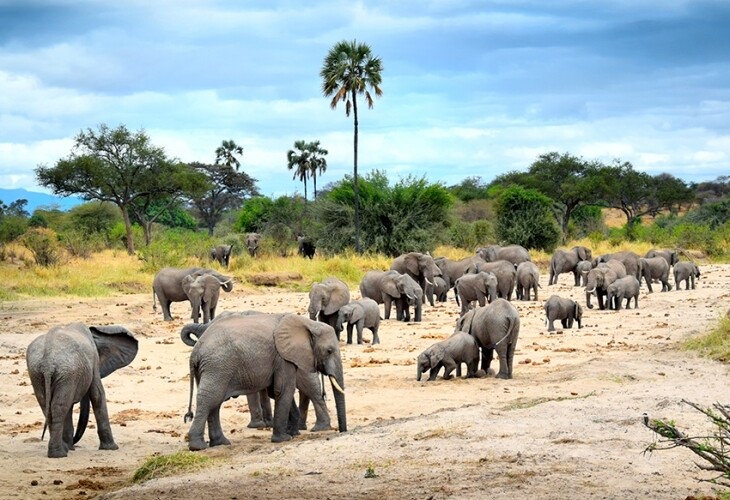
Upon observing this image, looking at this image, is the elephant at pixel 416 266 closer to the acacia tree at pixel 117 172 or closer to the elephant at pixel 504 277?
the elephant at pixel 504 277

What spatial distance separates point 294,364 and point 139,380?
16.9 feet

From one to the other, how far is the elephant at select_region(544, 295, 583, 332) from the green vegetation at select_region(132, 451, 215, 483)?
11902mm

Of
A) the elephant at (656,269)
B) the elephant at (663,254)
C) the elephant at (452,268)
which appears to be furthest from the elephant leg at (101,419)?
the elephant at (663,254)

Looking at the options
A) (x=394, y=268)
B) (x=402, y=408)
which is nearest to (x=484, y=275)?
(x=394, y=268)

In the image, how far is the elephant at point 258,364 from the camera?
10.9 meters

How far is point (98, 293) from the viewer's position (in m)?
28.4

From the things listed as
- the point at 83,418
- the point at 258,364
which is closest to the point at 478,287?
the point at 258,364

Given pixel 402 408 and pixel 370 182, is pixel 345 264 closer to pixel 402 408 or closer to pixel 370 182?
pixel 370 182

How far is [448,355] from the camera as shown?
14836mm

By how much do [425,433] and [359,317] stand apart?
30.6 ft

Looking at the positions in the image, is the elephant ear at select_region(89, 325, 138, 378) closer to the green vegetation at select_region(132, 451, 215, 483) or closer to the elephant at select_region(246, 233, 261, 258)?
the green vegetation at select_region(132, 451, 215, 483)

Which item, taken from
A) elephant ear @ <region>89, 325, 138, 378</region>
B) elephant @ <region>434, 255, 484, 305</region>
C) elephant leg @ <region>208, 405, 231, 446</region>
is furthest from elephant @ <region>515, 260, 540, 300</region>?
elephant leg @ <region>208, 405, 231, 446</region>

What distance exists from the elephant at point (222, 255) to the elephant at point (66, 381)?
25.8 meters

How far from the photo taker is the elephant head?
1127cm
